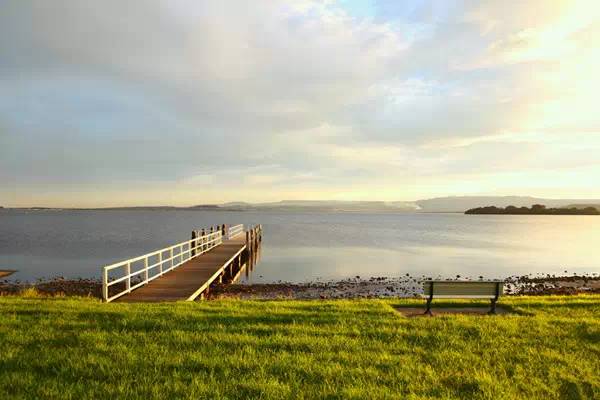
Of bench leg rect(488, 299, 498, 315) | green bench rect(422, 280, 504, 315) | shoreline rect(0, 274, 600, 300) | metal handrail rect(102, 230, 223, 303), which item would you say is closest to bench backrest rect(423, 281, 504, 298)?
green bench rect(422, 280, 504, 315)

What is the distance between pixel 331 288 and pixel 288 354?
19.3m

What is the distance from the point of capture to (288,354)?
224 inches

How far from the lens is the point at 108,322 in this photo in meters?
7.26

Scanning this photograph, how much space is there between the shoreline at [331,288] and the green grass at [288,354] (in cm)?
1222

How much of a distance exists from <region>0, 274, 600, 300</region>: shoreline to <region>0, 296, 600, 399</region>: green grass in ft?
40.1

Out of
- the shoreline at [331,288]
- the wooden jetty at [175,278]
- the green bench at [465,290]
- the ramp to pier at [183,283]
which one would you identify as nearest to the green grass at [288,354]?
the green bench at [465,290]

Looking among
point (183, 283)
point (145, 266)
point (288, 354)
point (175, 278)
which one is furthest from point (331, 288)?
point (288, 354)

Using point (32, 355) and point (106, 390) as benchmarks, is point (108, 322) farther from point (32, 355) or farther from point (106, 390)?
point (106, 390)

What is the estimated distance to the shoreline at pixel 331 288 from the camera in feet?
69.9

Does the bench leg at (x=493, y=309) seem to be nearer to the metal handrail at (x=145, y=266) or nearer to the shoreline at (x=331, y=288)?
the metal handrail at (x=145, y=266)

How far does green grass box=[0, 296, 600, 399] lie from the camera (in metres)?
4.63

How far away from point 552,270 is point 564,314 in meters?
30.8

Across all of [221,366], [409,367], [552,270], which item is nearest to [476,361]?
[409,367]

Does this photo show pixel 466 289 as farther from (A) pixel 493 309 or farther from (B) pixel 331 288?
(B) pixel 331 288
